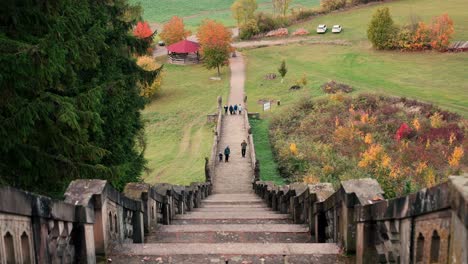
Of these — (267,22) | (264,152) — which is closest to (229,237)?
(264,152)

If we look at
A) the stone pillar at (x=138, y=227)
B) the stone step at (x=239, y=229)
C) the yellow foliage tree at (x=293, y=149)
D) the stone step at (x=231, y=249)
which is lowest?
the yellow foliage tree at (x=293, y=149)

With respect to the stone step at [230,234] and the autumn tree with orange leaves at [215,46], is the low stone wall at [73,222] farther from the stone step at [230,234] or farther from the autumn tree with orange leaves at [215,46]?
the autumn tree with orange leaves at [215,46]

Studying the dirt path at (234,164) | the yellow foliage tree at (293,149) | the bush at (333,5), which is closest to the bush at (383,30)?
the dirt path at (234,164)

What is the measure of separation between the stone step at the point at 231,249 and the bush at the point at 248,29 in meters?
74.2

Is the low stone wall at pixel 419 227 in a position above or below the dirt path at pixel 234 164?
above

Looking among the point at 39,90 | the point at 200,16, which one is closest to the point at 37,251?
the point at 39,90

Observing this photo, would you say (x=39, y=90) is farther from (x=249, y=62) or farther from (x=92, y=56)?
(x=249, y=62)

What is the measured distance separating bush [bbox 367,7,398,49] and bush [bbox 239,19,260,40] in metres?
21.6

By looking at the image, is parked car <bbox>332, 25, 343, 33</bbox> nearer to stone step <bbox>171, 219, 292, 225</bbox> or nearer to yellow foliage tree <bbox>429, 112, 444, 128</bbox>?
yellow foliage tree <bbox>429, 112, 444, 128</bbox>

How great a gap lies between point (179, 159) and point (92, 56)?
75.9 ft

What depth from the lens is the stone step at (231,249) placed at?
6.60 metres

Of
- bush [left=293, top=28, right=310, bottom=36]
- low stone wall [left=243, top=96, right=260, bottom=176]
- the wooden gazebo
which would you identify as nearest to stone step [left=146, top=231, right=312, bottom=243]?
low stone wall [left=243, top=96, right=260, bottom=176]

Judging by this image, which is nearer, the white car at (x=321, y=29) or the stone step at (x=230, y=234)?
the stone step at (x=230, y=234)

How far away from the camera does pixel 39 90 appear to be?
1082cm
